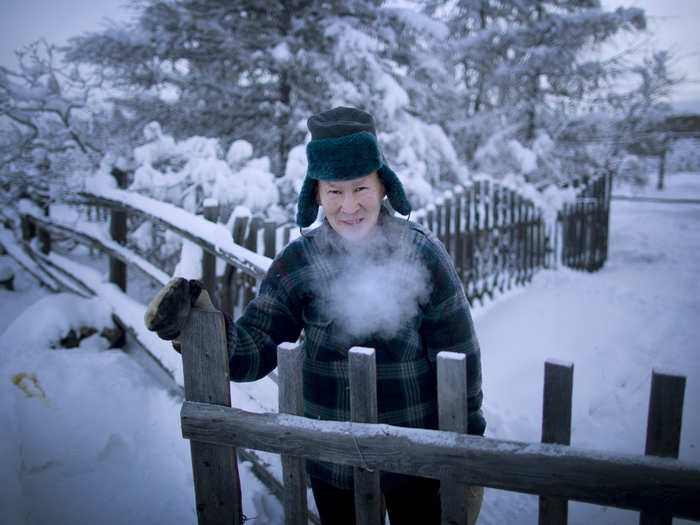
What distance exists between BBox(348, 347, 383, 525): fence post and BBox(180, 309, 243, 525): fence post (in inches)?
17.0

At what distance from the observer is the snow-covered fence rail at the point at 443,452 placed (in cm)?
103

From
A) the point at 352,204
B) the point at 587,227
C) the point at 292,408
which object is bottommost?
the point at 587,227

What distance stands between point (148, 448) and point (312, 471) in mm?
1895

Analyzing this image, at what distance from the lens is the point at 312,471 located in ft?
5.49

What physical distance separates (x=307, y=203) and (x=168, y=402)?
259 centimetres

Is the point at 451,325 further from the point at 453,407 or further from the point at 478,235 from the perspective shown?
the point at 478,235

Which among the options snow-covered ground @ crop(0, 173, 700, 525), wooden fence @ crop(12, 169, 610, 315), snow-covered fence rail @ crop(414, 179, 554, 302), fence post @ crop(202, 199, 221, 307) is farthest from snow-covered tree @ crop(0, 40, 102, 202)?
snow-covered fence rail @ crop(414, 179, 554, 302)

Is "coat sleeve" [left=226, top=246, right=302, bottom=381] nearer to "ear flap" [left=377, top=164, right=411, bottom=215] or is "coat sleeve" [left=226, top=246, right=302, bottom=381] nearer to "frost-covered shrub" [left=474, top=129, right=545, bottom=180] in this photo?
"ear flap" [left=377, top=164, right=411, bottom=215]

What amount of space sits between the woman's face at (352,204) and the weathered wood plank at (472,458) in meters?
0.64

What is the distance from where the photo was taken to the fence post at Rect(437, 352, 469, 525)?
1226 millimetres

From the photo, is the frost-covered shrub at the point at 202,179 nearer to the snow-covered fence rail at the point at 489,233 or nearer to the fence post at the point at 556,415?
the snow-covered fence rail at the point at 489,233

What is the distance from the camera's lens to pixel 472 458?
1.18m

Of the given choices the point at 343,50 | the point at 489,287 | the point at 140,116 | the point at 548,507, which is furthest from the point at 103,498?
the point at 140,116

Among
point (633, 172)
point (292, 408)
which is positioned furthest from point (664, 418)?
point (633, 172)
